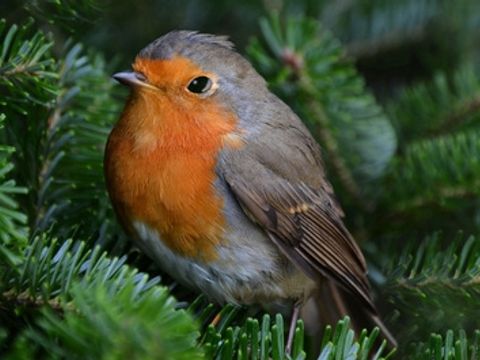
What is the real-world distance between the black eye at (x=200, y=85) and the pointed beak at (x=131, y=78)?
0.18 meters

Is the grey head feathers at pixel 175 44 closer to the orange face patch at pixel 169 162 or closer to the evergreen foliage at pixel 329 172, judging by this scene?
the orange face patch at pixel 169 162

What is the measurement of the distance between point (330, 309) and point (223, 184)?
2.99 ft

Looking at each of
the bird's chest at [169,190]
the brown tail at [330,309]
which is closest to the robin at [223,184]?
the bird's chest at [169,190]

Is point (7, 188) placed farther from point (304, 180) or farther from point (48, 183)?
point (304, 180)

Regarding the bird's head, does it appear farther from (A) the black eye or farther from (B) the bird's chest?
(B) the bird's chest

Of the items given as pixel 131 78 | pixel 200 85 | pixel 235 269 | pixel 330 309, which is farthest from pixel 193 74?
pixel 330 309

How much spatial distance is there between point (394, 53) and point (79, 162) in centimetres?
183

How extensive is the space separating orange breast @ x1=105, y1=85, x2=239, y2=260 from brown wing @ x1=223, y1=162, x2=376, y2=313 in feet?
0.51

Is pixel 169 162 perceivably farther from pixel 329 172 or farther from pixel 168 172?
pixel 329 172

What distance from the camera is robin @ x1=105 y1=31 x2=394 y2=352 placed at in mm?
2725

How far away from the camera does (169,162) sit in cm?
275

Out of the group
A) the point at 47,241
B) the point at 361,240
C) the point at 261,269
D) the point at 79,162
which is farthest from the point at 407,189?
the point at 47,241

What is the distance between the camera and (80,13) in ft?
8.07

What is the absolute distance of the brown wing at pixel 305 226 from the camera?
2922 millimetres
